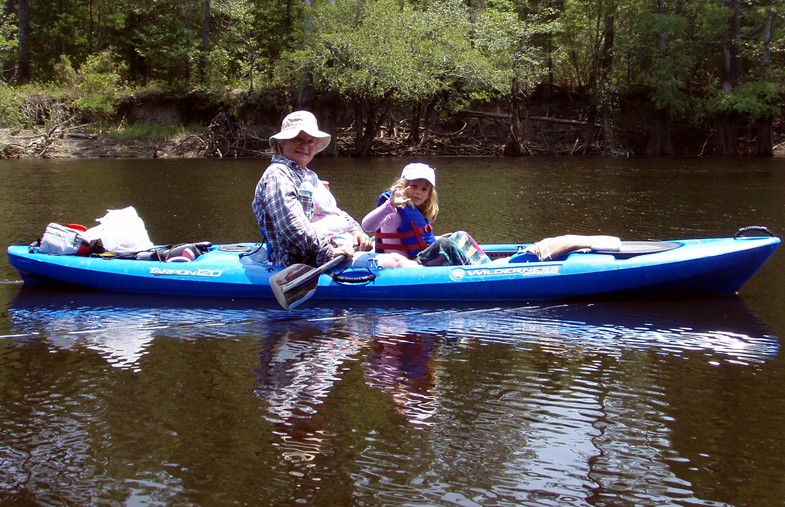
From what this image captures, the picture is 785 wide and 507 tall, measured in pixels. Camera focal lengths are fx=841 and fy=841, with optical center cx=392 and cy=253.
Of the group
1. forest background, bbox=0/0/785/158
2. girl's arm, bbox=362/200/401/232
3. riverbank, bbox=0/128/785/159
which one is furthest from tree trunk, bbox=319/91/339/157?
girl's arm, bbox=362/200/401/232

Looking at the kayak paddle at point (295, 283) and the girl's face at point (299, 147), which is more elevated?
the girl's face at point (299, 147)

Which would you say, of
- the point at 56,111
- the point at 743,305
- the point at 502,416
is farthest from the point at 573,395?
the point at 56,111

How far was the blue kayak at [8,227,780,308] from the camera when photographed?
6.40m

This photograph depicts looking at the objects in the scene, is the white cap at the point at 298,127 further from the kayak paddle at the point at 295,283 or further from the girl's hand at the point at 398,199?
the kayak paddle at the point at 295,283

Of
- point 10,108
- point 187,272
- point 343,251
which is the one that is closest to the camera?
point 343,251

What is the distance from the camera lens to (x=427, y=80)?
2703cm

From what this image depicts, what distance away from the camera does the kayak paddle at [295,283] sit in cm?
626

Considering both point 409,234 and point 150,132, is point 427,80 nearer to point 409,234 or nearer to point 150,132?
point 150,132

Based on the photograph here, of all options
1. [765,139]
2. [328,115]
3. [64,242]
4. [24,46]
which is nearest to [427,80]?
[328,115]

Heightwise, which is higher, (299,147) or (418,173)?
(299,147)

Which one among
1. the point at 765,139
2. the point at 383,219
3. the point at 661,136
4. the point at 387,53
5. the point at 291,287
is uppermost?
the point at 387,53

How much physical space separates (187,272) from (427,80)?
20973 mm

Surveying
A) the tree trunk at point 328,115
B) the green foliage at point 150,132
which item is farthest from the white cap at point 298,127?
the green foliage at point 150,132

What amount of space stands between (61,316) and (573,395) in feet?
13.5
